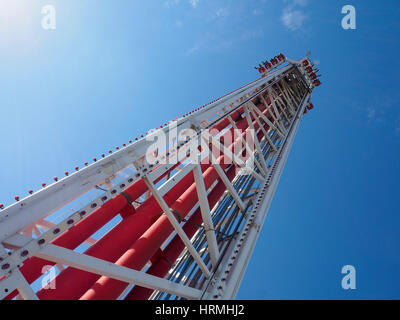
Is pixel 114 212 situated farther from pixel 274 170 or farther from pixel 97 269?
pixel 274 170

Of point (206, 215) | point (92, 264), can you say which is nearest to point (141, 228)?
point (206, 215)

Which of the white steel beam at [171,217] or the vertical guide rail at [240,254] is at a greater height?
the white steel beam at [171,217]

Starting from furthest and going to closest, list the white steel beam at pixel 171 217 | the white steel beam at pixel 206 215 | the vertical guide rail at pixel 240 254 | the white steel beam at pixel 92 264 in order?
1. the white steel beam at pixel 206 215
2. the vertical guide rail at pixel 240 254
3. the white steel beam at pixel 171 217
4. the white steel beam at pixel 92 264

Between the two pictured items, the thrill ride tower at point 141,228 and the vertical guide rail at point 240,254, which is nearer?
the thrill ride tower at point 141,228

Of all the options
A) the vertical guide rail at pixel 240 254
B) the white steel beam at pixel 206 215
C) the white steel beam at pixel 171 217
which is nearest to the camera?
the white steel beam at pixel 171 217

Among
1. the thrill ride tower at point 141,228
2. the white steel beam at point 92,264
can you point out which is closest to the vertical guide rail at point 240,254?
the thrill ride tower at point 141,228

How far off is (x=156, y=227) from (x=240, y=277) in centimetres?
235

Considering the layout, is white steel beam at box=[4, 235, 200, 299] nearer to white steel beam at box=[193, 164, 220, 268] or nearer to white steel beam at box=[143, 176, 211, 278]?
white steel beam at box=[143, 176, 211, 278]

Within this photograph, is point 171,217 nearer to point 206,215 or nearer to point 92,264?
point 206,215

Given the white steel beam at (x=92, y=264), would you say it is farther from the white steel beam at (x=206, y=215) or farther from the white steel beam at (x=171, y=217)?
the white steel beam at (x=206, y=215)

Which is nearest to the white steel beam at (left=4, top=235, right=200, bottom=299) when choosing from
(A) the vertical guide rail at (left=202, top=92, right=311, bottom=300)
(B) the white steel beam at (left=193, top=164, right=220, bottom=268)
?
(A) the vertical guide rail at (left=202, top=92, right=311, bottom=300)
